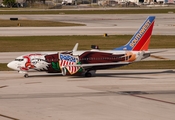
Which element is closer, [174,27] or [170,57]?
[170,57]

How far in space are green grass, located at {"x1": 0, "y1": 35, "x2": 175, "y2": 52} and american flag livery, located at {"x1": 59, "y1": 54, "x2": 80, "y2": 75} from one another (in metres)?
25.8

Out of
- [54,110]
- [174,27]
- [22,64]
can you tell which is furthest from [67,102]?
[174,27]

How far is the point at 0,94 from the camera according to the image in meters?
45.0

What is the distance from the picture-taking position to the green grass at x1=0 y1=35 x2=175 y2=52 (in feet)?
270

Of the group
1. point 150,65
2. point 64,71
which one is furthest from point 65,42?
point 64,71

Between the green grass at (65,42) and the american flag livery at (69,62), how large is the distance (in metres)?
25.8

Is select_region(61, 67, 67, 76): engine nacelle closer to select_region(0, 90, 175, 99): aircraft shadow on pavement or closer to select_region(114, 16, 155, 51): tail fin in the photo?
select_region(114, 16, 155, 51): tail fin

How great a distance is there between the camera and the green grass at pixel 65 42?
8244 centimetres

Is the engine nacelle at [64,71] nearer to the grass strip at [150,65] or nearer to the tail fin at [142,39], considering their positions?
the tail fin at [142,39]

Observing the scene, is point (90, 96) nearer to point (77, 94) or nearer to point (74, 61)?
A: point (77, 94)

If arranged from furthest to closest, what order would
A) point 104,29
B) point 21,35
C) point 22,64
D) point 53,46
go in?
point 104,29, point 21,35, point 53,46, point 22,64

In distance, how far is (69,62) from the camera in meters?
54.3

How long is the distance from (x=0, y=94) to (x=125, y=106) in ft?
39.9

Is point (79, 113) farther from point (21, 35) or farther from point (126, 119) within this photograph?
point (21, 35)
